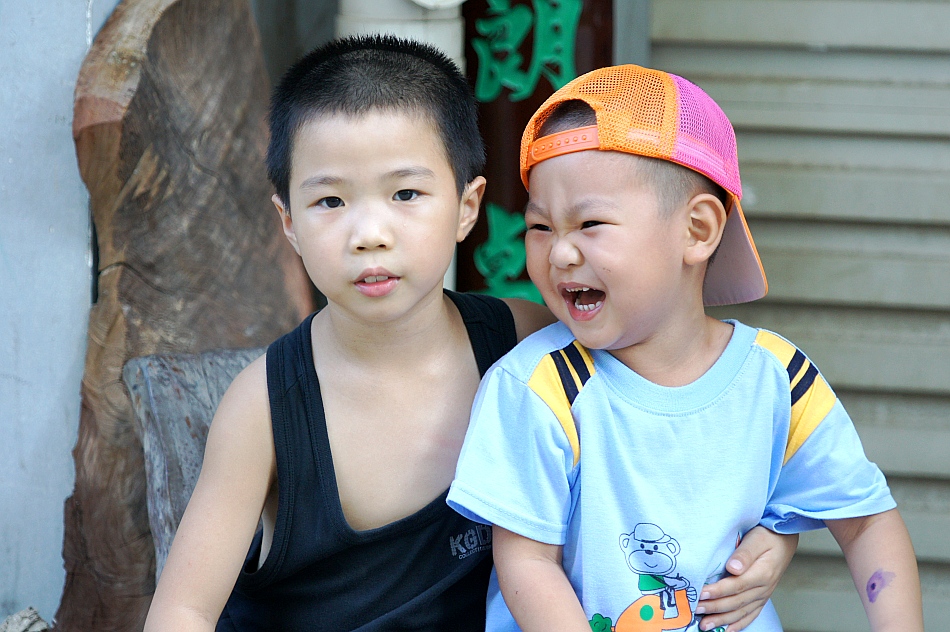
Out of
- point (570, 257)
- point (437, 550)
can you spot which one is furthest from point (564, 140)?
point (437, 550)

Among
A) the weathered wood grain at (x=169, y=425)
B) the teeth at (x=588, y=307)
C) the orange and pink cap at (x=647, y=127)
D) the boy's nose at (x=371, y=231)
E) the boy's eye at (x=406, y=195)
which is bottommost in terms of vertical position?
the weathered wood grain at (x=169, y=425)

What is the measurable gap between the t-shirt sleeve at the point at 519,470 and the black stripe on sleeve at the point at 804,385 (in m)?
0.43

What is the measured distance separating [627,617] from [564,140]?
815 mm

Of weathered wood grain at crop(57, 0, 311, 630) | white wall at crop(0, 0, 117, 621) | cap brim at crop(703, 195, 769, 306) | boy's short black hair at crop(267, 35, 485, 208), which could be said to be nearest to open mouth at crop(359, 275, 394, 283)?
boy's short black hair at crop(267, 35, 485, 208)

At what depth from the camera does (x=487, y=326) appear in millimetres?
1954

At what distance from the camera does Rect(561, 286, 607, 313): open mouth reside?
1.63 metres

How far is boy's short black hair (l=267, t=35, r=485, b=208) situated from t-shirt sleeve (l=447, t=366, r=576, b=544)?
46 centimetres

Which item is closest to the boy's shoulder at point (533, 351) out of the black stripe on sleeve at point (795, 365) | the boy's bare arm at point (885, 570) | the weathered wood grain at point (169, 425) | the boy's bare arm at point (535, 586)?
the boy's bare arm at point (535, 586)

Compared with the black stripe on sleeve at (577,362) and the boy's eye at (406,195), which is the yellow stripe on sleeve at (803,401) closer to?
the black stripe on sleeve at (577,362)

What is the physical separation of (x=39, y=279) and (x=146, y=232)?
0.87ft

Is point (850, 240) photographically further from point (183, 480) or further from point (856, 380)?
point (183, 480)

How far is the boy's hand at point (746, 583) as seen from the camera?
5.40 feet

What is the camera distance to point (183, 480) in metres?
2.07

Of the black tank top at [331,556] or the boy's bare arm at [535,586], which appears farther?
the black tank top at [331,556]
